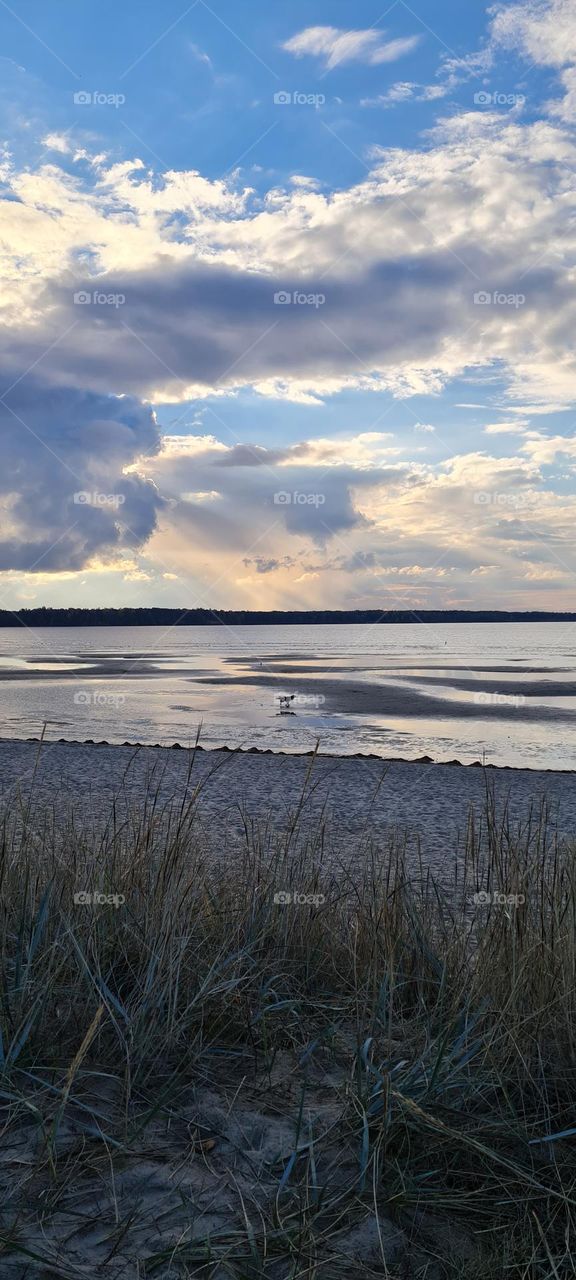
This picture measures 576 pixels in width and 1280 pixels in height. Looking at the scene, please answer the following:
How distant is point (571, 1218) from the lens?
2.79 metres

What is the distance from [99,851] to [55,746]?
16110mm

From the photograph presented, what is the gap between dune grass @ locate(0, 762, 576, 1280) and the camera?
2633 millimetres

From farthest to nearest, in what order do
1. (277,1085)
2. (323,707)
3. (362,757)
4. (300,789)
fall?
(323,707), (362,757), (300,789), (277,1085)

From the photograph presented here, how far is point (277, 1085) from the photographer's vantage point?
3.40 metres

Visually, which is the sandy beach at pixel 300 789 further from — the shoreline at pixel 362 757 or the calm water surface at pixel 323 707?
the calm water surface at pixel 323 707

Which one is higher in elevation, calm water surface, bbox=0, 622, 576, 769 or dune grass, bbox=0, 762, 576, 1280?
calm water surface, bbox=0, 622, 576, 769

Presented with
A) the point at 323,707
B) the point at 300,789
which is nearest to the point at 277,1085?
the point at 300,789

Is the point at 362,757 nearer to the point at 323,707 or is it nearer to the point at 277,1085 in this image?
the point at 323,707

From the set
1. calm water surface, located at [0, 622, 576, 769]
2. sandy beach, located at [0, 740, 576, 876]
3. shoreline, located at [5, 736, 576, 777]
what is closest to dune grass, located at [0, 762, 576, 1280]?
sandy beach, located at [0, 740, 576, 876]

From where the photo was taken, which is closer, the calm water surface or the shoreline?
the shoreline

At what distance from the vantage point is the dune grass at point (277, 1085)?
2633 millimetres

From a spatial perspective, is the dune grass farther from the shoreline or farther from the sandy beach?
the shoreline

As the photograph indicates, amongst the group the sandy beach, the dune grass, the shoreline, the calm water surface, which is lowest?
the dune grass

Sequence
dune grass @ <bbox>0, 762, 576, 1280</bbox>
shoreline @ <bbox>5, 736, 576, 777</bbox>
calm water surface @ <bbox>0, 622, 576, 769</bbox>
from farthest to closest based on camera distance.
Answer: calm water surface @ <bbox>0, 622, 576, 769</bbox>
shoreline @ <bbox>5, 736, 576, 777</bbox>
dune grass @ <bbox>0, 762, 576, 1280</bbox>
